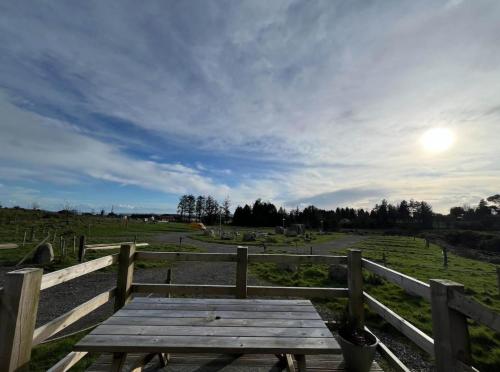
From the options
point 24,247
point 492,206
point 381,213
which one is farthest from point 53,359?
point 492,206

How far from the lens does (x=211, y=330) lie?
2.23m

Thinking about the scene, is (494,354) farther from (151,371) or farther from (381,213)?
(381,213)

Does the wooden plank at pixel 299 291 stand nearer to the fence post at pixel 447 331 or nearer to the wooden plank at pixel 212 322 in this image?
the wooden plank at pixel 212 322

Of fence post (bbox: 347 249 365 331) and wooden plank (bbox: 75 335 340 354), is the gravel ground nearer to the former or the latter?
fence post (bbox: 347 249 365 331)

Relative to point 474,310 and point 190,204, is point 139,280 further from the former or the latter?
point 190,204

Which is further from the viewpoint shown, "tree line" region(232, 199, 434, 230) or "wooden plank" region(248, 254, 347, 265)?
→ "tree line" region(232, 199, 434, 230)

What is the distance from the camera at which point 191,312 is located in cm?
→ 261

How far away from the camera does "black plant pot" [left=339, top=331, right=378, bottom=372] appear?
2832mm

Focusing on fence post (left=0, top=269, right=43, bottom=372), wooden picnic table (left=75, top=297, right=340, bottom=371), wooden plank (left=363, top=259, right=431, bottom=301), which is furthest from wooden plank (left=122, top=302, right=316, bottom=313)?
wooden plank (left=363, top=259, right=431, bottom=301)

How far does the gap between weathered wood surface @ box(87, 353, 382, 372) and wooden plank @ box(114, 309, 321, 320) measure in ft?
2.30

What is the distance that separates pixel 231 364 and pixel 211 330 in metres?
1.18

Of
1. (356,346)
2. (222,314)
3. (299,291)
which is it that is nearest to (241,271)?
(299,291)

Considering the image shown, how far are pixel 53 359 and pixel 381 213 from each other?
9575 centimetres

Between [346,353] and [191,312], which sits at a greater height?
[191,312]
